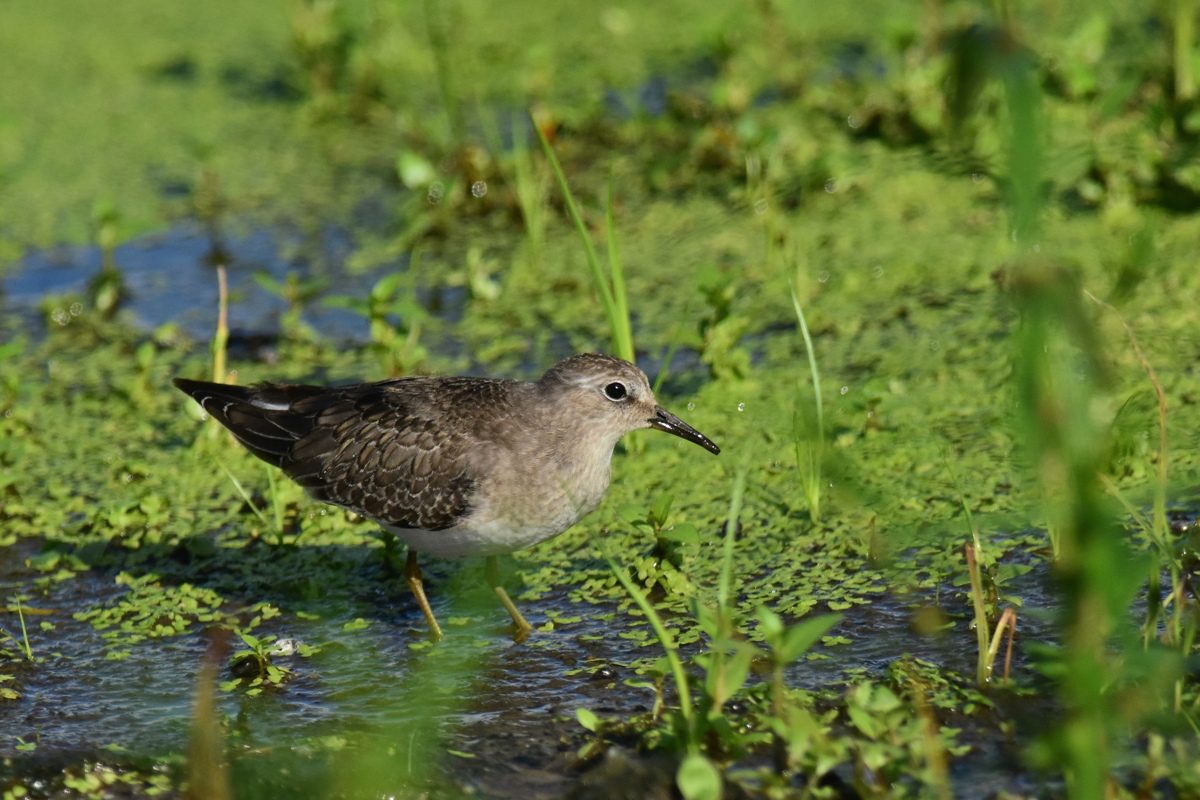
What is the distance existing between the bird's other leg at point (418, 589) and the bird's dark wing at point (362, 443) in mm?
224

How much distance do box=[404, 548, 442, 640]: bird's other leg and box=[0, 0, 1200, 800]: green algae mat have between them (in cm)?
10

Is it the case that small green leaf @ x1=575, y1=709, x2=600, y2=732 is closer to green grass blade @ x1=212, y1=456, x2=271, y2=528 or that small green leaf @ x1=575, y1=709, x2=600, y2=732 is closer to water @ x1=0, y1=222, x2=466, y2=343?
green grass blade @ x1=212, y1=456, x2=271, y2=528

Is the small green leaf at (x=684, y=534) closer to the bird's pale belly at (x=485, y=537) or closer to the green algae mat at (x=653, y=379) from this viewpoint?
the green algae mat at (x=653, y=379)

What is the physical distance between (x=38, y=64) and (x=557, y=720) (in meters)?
8.88

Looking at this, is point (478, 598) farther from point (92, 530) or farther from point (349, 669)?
point (92, 530)

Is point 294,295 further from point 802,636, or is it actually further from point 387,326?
point 802,636

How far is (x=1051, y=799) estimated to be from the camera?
382cm

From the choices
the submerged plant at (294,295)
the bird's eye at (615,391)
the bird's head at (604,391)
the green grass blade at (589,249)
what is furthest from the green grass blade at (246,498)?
the green grass blade at (589,249)

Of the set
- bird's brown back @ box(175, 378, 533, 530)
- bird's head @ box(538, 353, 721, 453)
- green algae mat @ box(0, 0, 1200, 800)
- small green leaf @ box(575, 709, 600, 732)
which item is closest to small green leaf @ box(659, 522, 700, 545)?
green algae mat @ box(0, 0, 1200, 800)

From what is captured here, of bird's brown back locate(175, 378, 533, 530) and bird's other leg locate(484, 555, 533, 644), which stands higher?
bird's brown back locate(175, 378, 533, 530)

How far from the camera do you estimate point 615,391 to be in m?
5.59

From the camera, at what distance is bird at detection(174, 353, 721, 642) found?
5211 millimetres

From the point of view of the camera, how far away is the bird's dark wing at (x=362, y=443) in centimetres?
531

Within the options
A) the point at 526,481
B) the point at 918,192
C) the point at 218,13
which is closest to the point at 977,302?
the point at 918,192
